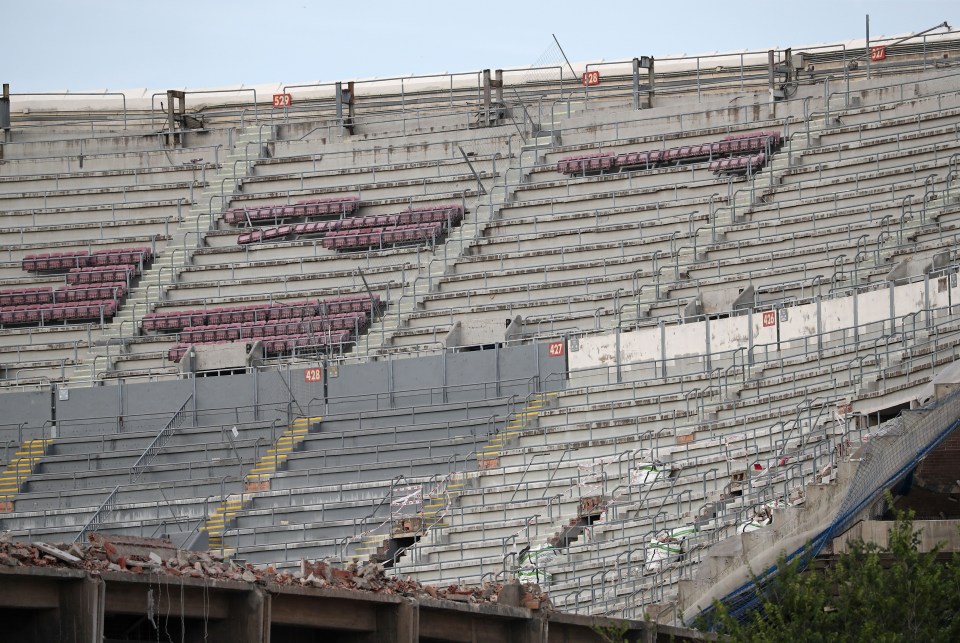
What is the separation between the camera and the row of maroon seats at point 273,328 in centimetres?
3762

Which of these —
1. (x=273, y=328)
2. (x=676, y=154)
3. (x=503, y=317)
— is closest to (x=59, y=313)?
(x=273, y=328)

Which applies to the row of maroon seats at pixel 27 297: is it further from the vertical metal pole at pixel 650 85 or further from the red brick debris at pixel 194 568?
the red brick debris at pixel 194 568

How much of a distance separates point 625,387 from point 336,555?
6399 millimetres

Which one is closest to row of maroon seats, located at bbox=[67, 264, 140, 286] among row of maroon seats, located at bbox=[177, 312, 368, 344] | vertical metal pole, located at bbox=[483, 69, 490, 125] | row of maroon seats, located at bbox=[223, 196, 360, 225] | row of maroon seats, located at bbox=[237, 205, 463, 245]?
row of maroon seats, located at bbox=[237, 205, 463, 245]

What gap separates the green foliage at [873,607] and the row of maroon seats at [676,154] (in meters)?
23.9

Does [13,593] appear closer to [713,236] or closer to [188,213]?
[713,236]

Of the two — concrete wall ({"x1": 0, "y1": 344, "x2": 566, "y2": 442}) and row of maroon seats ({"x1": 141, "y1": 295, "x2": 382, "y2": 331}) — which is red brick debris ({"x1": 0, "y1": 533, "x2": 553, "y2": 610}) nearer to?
concrete wall ({"x1": 0, "y1": 344, "x2": 566, "y2": 442})

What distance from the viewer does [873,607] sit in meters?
15.3

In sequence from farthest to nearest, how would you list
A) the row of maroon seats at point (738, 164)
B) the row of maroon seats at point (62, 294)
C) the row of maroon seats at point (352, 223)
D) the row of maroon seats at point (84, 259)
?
1. the row of maroon seats at point (84, 259)
2. the row of maroon seats at point (352, 223)
3. the row of maroon seats at point (62, 294)
4. the row of maroon seats at point (738, 164)

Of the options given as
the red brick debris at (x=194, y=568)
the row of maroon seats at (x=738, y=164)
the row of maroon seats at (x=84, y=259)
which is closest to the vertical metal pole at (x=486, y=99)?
the row of maroon seats at (x=738, y=164)

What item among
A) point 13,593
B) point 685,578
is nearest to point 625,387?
point 685,578

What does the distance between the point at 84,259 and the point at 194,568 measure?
96.7ft

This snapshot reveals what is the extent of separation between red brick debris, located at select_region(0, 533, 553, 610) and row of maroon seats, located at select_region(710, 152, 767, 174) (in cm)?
2241

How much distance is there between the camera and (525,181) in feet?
135
